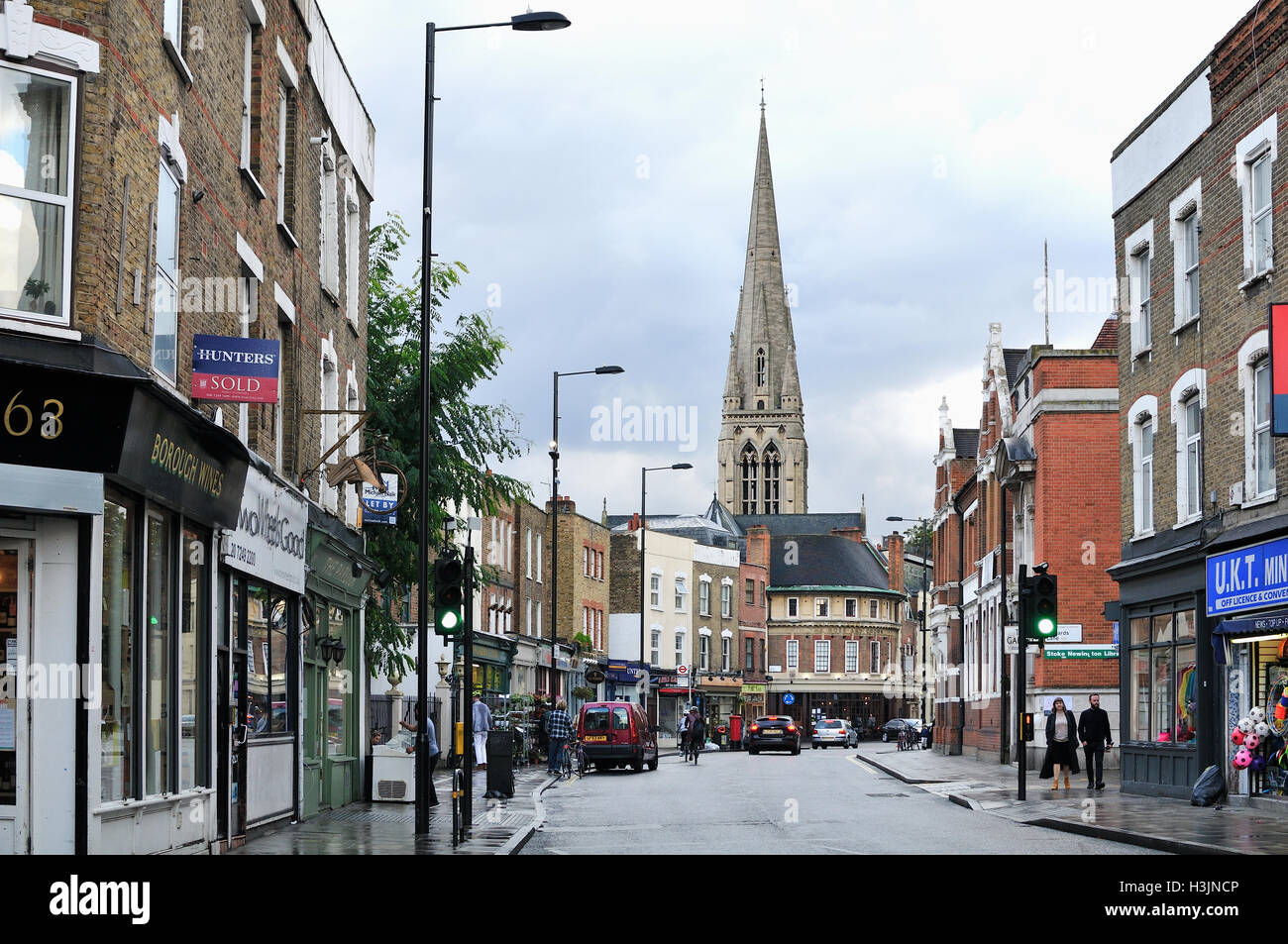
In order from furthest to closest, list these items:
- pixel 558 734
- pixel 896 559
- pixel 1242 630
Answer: pixel 896 559 < pixel 558 734 < pixel 1242 630

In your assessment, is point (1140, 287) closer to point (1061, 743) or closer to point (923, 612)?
point (1061, 743)

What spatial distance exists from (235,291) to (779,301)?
5249 inches

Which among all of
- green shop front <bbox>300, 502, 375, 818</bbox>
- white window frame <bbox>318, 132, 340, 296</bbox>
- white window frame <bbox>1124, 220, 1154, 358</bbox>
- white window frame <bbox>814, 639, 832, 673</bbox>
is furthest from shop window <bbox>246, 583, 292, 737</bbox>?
white window frame <bbox>814, 639, 832, 673</bbox>

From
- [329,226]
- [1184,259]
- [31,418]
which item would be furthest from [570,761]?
[31,418]

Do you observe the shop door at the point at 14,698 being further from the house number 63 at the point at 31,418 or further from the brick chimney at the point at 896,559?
the brick chimney at the point at 896,559

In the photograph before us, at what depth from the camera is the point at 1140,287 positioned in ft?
97.3

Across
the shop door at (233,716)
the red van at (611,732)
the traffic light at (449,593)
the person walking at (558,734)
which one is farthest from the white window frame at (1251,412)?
the red van at (611,732)

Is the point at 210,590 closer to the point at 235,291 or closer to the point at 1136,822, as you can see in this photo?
the point at 235,291

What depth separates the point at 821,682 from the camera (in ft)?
345

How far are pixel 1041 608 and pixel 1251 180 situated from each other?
7.08 meters

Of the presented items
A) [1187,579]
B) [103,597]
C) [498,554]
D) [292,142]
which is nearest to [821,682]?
[498,554]

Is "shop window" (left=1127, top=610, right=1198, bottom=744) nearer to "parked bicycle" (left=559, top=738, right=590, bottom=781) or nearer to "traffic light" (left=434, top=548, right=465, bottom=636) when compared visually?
"traffic light" (left=434, top=548, right=465, bottom=636)

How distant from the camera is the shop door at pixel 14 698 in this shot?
41.5 ft

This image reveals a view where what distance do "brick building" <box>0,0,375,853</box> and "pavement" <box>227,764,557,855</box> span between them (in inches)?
19.1
